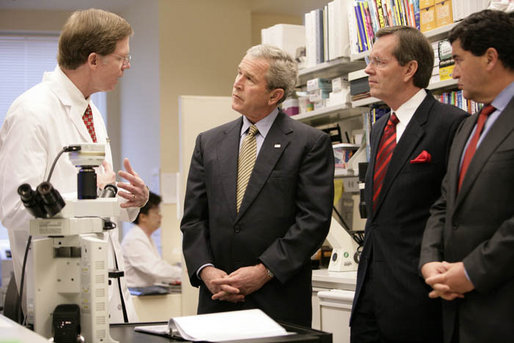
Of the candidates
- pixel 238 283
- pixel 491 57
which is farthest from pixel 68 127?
pixel 491 57

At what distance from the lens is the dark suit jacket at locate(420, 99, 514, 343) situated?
5.94ft

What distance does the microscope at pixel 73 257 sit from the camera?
1.50m

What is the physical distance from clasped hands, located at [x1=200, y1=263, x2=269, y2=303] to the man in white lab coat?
29cm

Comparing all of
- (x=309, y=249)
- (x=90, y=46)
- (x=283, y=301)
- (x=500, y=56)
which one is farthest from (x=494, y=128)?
(x=90, y=46)

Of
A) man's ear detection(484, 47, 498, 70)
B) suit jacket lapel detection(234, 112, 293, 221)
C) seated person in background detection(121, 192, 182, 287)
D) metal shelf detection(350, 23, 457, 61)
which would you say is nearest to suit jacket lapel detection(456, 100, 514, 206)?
man's ear detection(484, 47, 498, 70)

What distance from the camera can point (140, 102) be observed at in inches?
272

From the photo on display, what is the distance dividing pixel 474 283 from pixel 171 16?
521 cm

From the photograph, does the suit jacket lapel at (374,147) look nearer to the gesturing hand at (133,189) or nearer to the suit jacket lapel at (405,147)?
the suit jacket lapel at (405,147)

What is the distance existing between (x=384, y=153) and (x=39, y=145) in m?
1.16

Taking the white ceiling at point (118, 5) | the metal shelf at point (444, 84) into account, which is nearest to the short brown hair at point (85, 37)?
the metal shelf at point (444, 84)

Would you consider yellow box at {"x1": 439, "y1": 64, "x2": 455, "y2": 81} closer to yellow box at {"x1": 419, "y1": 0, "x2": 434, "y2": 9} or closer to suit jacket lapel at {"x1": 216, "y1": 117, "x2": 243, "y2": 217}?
yellow box at {"x1": 419, "y1": 0, "x2": 434, "y2": 9}

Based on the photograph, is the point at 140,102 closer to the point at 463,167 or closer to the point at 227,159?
the point at 227,159

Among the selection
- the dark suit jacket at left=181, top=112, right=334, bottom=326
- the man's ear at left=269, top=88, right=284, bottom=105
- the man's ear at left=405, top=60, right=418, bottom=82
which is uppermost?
the man's ear at left=405, top=60, right=418, bottom=82

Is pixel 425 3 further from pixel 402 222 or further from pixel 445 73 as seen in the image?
pixel 402 222
